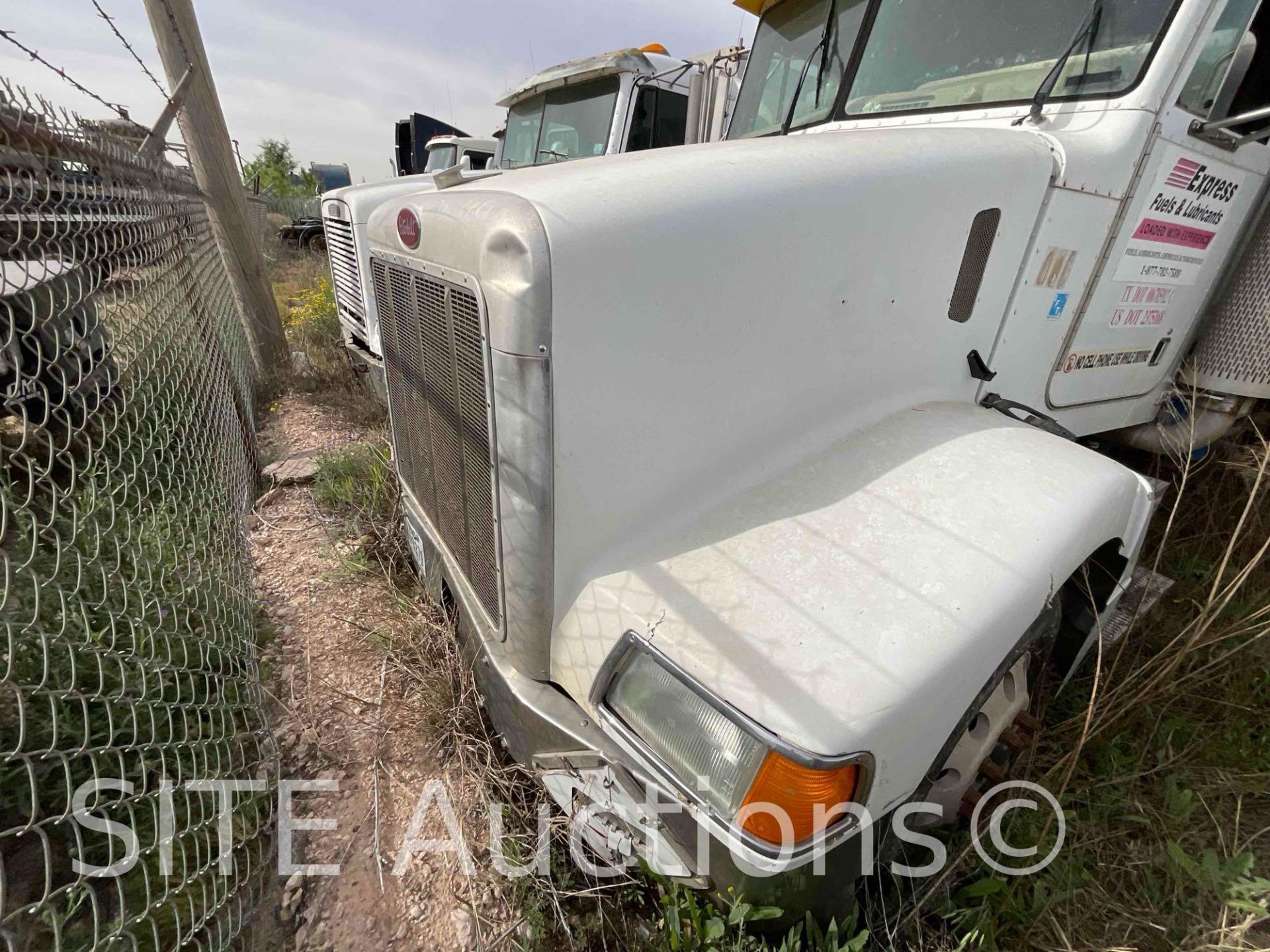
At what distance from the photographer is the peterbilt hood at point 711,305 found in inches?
50.9

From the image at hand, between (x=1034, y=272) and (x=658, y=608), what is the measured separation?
5.81 ft

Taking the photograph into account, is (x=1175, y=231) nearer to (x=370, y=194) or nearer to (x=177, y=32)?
(x=370, y=194)

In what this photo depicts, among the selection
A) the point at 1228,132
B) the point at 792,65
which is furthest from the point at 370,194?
the point at 1228,132

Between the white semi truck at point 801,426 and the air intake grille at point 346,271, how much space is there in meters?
2.31

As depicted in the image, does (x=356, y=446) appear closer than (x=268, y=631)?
No

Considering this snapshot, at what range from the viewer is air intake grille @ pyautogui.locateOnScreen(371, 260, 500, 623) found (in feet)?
5.01

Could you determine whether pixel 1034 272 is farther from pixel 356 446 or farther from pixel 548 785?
pixel 356 446

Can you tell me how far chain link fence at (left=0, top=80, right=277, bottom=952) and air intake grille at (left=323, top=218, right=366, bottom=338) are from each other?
3.44 feet

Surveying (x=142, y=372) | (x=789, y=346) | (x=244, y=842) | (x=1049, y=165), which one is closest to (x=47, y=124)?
(x=142, y=372)

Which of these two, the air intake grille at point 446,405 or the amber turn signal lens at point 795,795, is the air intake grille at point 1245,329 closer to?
the amber turn signal lens at point 795,795

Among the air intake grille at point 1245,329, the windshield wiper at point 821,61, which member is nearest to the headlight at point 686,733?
the windshield wiper at point 821,61

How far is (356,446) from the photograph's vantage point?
3.87 meters

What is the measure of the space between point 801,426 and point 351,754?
1.91 m

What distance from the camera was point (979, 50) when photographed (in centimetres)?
220
